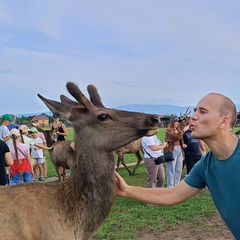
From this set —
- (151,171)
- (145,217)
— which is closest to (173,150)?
(151,171)

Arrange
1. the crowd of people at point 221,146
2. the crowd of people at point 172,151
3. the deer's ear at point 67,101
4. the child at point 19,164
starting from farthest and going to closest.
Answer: the crowd of people at point 172,151
the child at point 19,164
the deer's ear at point 67,101
the crowd of people at point 221,146

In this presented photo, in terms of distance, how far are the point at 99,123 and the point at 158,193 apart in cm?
100

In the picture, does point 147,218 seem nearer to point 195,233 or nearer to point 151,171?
point 195,233

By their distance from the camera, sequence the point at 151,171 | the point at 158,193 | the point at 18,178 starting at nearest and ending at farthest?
the point at 158,193
the point at 18,178
the point at 151,171

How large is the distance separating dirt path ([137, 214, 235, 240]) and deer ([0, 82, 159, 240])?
3.74 meters

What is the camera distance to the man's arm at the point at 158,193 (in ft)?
13.5

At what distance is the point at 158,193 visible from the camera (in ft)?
13.8

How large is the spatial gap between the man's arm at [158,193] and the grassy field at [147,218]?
335 centimetres

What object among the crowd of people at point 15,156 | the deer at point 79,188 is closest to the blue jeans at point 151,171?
the crowd of people at point 15,156

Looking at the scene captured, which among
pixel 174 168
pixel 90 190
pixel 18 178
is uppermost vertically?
pixel 90 190

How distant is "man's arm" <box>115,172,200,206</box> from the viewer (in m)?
4.10

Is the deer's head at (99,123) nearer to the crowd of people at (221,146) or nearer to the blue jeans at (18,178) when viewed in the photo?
the crowd of people at (221,146)

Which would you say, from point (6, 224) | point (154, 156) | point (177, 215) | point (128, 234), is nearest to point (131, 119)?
point (6, 224)

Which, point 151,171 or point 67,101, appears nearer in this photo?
point 67,101
